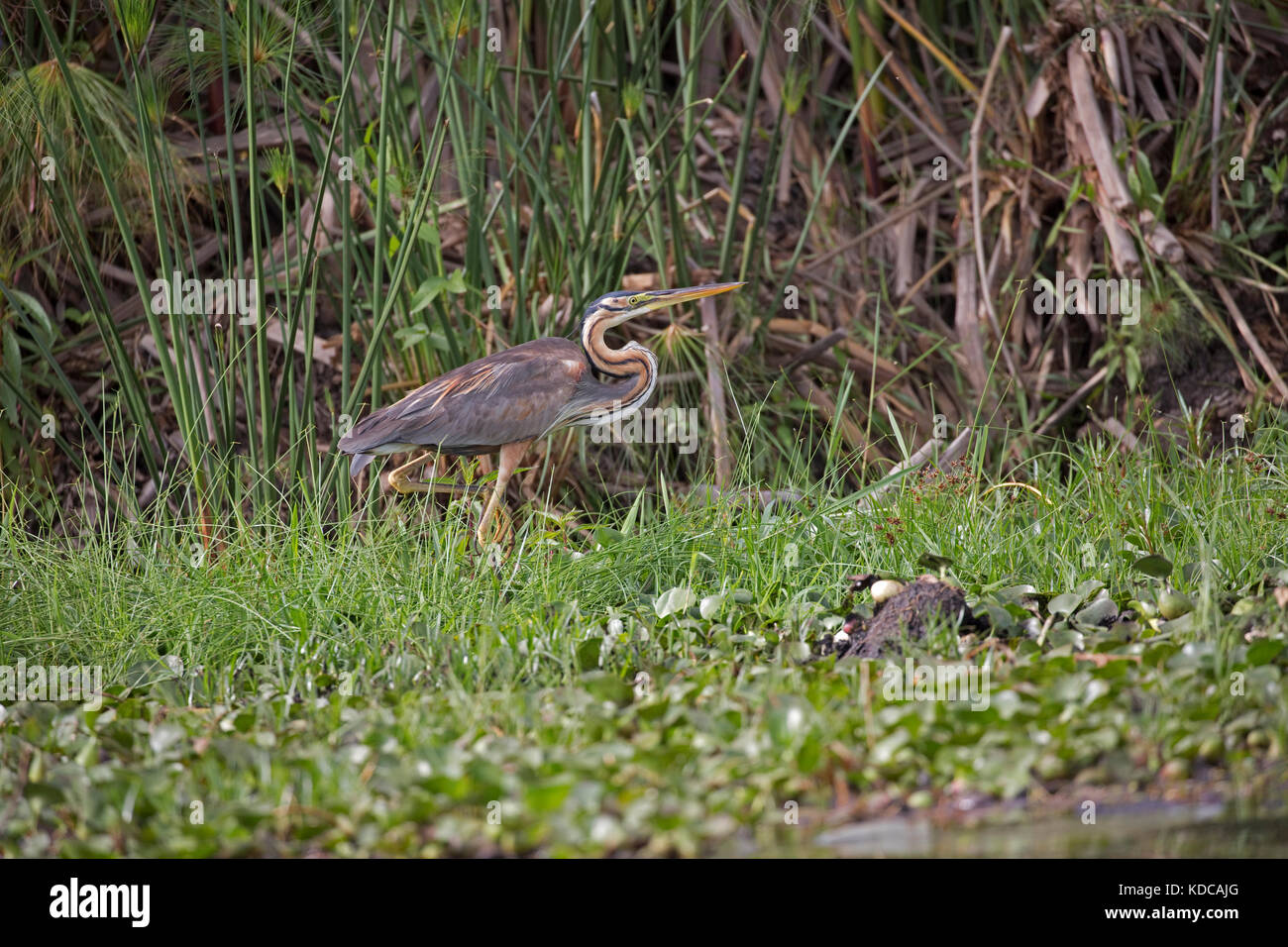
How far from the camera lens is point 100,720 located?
Result: 319cm

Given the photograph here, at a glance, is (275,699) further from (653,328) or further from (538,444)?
(653,328)

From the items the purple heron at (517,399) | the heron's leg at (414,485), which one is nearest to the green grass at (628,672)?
the heron's leg at (414,485)

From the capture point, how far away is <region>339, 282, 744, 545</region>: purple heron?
413cm

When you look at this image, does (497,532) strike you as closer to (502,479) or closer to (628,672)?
(502,479)

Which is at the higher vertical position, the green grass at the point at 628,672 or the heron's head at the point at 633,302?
the heron's head at the point at 633,302

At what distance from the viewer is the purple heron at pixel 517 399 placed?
4.13 metres

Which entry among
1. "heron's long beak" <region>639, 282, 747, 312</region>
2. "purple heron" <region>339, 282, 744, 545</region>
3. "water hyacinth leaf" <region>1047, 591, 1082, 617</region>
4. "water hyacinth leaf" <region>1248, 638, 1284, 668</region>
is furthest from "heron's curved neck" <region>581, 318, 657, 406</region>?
"water hyacinth leaf" <region>1248, 638, 1284, 668</region>

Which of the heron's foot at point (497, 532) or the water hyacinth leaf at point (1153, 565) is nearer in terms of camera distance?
the water hyacinth leaf at point (1153, 565)

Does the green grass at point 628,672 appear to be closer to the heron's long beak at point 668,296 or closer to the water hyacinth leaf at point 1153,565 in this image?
the water hyacinth leaf at point 1153,565

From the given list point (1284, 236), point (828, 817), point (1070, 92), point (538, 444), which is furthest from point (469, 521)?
point (1284, 236)

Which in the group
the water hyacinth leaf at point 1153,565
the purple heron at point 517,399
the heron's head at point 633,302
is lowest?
the water hyacinth leaf at point 1153,565

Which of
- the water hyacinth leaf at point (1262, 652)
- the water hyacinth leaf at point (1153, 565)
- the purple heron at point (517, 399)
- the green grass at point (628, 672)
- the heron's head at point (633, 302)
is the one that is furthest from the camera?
the heron's head at point (633, 302)

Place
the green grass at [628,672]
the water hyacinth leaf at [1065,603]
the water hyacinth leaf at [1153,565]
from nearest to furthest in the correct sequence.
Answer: the green grass at [628,672] < the water hyacinth leaf at [1065,603] < the water hyacinth leaf at [1153,565]

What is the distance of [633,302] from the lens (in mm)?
4258
